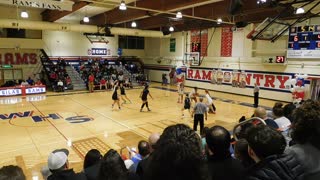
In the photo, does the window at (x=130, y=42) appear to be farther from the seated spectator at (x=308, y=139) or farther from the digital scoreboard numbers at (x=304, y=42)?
the seated spectator at (x=308, y=139)

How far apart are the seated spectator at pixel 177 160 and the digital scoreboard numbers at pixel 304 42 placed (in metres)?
15.4

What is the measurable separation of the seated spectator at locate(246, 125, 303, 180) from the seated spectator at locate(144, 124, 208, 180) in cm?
65

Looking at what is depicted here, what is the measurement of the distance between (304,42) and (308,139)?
47.9 ft

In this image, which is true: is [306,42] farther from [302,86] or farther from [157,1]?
[157,1]

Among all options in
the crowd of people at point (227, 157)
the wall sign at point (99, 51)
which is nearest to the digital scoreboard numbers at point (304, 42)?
the crowd of people at point (227, 157)

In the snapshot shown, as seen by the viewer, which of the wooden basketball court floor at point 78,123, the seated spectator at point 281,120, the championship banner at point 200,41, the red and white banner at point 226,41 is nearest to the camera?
the seated spectator at point 281,120

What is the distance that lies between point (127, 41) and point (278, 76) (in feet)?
51.1

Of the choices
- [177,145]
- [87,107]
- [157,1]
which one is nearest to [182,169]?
[177,145]

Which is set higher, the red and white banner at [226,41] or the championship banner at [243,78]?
the red and white banner at [226,41]

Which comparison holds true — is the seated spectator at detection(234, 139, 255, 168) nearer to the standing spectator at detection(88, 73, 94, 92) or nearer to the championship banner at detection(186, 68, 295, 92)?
the championship banner at detection(186, 68, 295, 92)

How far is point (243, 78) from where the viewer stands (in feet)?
61.6

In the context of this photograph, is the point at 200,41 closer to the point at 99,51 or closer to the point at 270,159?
the point at 99,51

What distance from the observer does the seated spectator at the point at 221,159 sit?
219cm

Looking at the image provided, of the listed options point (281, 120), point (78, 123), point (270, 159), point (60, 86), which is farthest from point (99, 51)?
point (270, 159)
